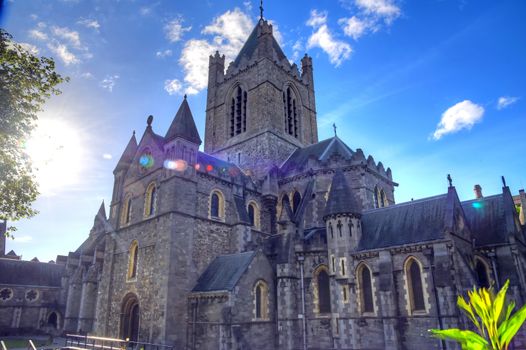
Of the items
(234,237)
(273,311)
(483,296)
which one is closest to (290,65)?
(234,237)

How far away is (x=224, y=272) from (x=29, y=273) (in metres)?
34.7

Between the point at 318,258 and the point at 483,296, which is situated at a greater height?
the point at 318,258

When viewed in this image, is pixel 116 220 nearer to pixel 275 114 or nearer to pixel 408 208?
pixel 275 114

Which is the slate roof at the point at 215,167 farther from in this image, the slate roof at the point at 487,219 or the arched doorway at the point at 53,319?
the arched doorway at the point at 53,319

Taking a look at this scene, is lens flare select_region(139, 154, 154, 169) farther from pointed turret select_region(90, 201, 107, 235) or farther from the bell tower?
pointed turret select_region(90, 201, 107, 235)

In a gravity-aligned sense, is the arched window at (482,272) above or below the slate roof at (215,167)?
below

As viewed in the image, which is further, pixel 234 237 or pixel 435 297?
pixel 234 237

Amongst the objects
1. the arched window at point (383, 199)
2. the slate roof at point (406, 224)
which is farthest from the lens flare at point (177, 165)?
the arched window at point (383, 199)

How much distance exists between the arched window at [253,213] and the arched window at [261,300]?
6.98m

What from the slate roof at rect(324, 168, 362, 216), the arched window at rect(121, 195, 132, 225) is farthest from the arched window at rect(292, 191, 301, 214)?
the arched window at rect(121, 195, 132, 225)

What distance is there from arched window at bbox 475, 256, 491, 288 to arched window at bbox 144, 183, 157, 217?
20.8 m

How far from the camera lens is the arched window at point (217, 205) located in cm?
2567

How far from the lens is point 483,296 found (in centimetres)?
404

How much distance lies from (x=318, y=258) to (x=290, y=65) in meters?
25.7
